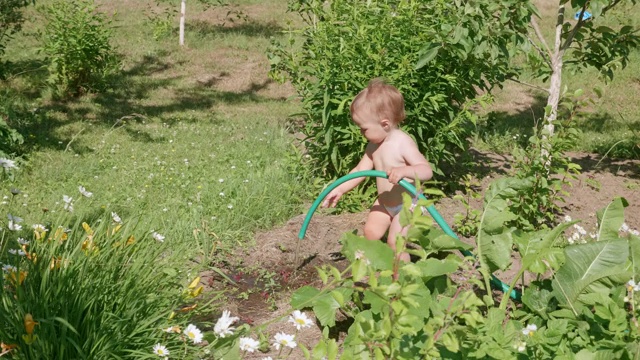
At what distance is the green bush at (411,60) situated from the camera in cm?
483

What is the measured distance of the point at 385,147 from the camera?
4152 mm

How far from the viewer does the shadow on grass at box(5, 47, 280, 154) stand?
6883 millimetres

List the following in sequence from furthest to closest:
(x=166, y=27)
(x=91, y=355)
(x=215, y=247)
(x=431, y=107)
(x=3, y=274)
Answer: (x=166, y=27) → (x=431, y=107) → (x=215, y=247) → (x=3, y=274) → (x=91, y=355)

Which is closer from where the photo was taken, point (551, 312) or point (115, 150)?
point (551, 312)

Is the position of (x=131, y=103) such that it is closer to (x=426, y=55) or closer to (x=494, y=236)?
(x=426, y=55)

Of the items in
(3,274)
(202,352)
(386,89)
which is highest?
(386,89)

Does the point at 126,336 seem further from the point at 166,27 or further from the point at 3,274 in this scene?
the point at 166,27

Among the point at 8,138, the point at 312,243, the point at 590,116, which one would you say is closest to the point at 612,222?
the point at 312,243

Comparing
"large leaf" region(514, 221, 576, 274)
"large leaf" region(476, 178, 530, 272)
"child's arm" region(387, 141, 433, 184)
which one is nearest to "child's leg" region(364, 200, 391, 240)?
"child's arm" region(387, 141, 433, 184)

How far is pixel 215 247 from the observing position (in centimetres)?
434

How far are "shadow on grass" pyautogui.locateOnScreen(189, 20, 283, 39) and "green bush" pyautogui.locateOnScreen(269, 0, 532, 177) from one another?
625 cm

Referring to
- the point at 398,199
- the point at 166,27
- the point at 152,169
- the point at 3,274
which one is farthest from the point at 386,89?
the point at 166,27

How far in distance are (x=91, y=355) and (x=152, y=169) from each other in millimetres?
3506

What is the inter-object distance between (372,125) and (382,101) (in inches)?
5.9
